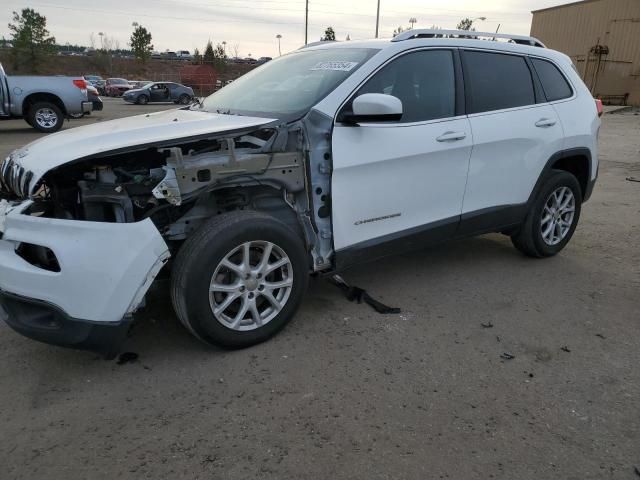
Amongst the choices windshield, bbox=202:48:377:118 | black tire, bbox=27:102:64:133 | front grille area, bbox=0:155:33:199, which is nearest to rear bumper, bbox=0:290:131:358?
front grille area, bbox=0:155:33:199

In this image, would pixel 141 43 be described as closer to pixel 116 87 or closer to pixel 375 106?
pixel 116 87

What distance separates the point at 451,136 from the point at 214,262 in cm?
198

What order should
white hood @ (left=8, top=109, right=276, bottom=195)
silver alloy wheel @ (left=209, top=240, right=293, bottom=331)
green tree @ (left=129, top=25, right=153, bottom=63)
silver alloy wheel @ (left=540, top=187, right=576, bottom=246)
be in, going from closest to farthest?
white hood @ (left=8, top=109, right=276, bottom=195) → silver alloy wheel @ (left=209, top=240, right=293, bottom=331) → silver alloy wheel @ (left=540, top=187, right=576, bottom=246) → green tree @ (left=129, top=25, right=153, bottom=63)

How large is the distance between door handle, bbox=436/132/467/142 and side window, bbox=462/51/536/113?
23 centimetres

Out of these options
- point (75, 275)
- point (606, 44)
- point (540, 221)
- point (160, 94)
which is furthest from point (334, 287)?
point (606, 44)

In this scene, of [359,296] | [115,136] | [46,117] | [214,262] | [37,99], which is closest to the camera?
[214,262]

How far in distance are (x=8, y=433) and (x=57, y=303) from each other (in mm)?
629

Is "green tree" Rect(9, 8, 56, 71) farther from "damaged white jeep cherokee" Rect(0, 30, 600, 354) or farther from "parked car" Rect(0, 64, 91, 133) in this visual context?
"damaged white jeep cherokee" Rect(0, 30, 600, 354)

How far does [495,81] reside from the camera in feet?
13.7

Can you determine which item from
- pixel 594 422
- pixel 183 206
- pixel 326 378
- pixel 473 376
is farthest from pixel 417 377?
pixel 183 206

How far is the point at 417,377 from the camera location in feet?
9.77

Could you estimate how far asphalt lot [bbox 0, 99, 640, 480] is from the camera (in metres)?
2.32

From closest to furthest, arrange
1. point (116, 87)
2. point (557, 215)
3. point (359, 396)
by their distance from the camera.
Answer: point (359, 396) → point (557, 215) → point (116, 87)

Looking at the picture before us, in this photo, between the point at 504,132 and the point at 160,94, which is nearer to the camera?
the point at 504,132
